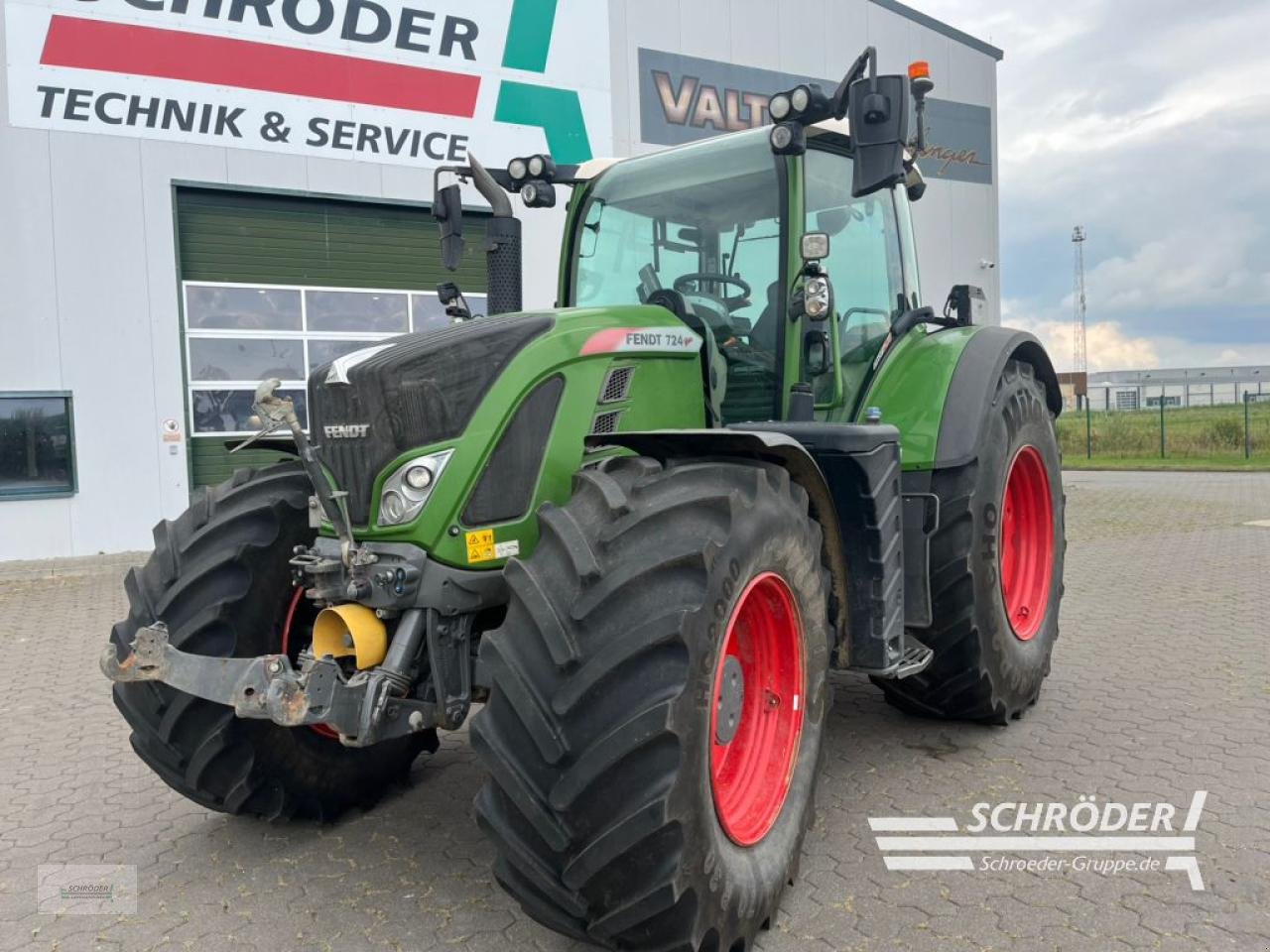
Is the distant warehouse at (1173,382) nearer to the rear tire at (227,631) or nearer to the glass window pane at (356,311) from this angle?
the glass window pane at (356,311)

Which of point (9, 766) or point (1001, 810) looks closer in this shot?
point (1001, 810)

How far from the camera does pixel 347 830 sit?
12.0 ft

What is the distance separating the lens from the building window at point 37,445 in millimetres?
10531

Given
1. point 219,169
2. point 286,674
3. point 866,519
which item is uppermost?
point 219,169

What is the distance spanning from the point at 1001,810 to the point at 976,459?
137cm

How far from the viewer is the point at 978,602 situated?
4.12 meters

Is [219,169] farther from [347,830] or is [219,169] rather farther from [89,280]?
[347,830]

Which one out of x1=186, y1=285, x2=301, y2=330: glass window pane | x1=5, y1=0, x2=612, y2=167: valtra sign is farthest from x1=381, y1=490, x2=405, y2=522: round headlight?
x1=5, y1=0, x2=612, y2=167: valtra sign

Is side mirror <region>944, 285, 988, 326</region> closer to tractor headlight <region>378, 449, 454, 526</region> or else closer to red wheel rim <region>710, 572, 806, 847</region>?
red wheel rim <region>710, 572, 806, 847</region>

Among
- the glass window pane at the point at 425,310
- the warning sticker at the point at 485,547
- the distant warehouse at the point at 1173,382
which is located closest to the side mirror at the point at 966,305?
the warning sticker at the point at 485,547

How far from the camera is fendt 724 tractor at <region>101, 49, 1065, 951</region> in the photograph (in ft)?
7.93

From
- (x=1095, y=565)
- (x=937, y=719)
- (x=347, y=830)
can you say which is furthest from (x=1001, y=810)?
(x=1095, y=565)

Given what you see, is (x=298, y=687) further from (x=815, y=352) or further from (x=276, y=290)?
(x=276, y=290)

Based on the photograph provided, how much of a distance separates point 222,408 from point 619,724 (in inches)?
409
